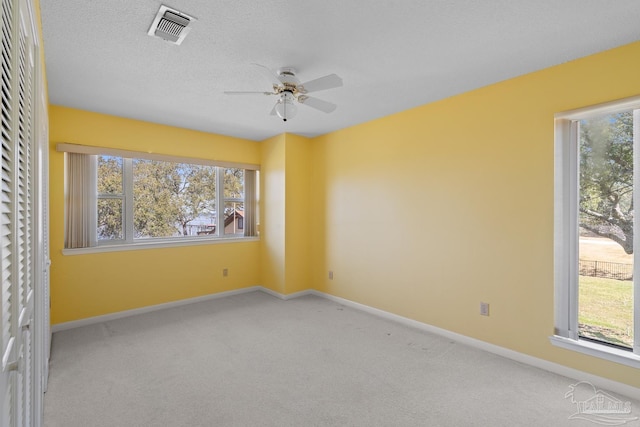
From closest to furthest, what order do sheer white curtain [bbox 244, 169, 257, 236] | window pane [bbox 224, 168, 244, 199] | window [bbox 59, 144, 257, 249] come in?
window [bbox 59, 144, 257, 249] → window pane [bbox 224, 168, 244, 199] → sheer white curtain [bbox 244, 169, 257, 236]

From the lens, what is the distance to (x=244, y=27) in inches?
78.6

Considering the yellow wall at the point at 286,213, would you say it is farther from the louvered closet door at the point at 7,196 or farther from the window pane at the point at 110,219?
the louvered closet door at the point at 7,196

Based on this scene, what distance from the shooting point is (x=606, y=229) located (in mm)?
2424

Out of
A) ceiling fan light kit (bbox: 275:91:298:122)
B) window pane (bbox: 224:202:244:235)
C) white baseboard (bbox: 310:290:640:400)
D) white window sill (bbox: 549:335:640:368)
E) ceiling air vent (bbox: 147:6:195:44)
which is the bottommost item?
white baseboard (bbox: 310:290:640:400)

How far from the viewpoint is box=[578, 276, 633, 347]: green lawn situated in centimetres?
233

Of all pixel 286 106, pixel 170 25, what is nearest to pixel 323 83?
pixel 286 106

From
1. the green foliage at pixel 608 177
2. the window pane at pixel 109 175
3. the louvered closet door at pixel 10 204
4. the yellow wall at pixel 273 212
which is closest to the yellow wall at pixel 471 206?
the green foliage at pixel 608 177

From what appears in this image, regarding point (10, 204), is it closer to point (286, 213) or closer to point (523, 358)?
point (523, 358)

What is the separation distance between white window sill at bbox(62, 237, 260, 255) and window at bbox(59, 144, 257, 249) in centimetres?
5

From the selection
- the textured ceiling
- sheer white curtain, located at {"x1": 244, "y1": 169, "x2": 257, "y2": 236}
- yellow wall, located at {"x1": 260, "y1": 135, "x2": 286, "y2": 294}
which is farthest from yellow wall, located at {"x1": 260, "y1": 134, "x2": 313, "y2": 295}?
the textured ceiling

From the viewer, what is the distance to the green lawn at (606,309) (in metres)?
2.33

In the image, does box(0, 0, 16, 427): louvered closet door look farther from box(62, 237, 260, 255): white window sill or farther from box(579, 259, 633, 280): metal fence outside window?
box(579, 259, 633, 280): metal fence outside window

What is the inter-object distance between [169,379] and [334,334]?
5.15ft

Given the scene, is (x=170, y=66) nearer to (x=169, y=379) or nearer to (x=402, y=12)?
(x=402, y=12)
